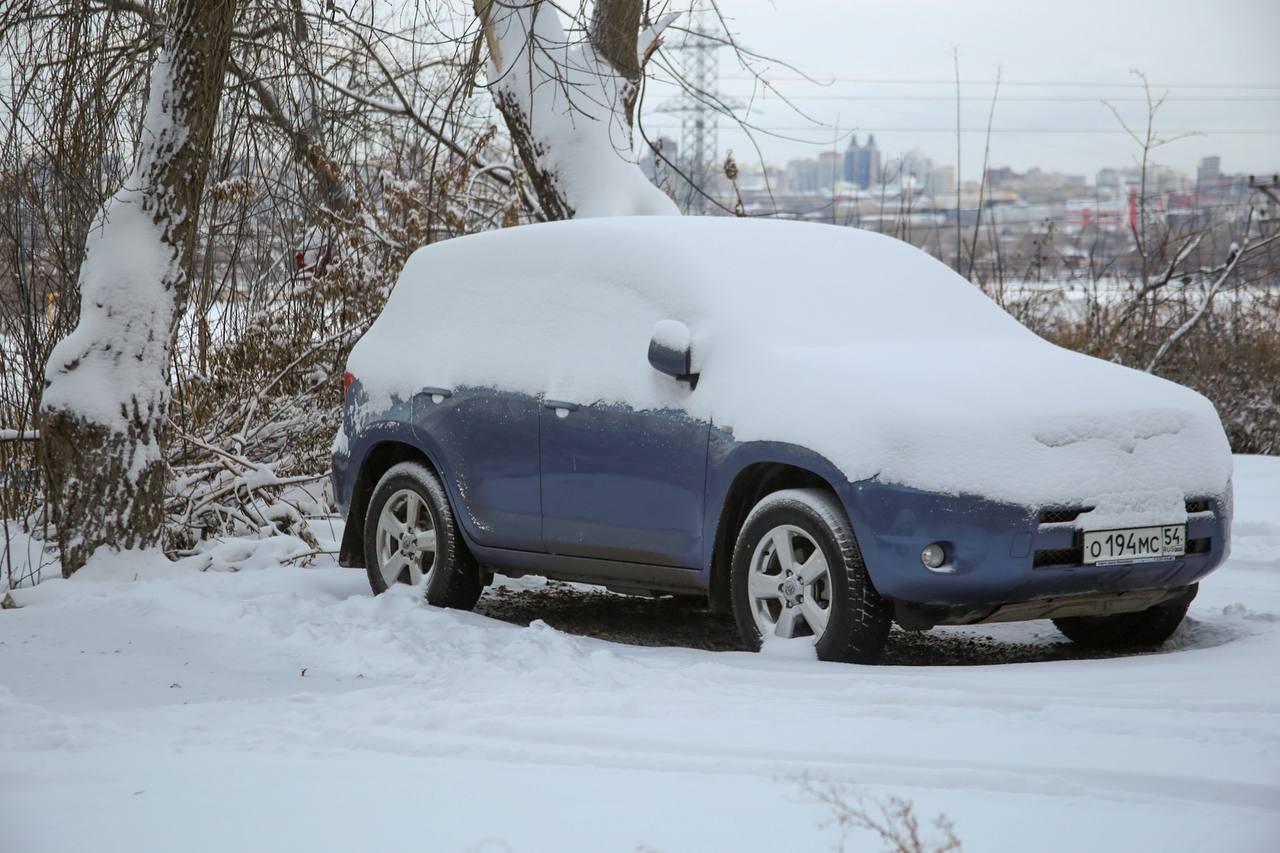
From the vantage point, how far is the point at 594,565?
22.3 feet

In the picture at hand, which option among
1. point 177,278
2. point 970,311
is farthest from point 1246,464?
point 177,278

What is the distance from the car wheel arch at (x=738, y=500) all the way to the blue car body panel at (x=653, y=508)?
1.1 inches

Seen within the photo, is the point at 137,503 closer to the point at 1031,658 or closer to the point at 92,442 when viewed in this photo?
the point at 92,442

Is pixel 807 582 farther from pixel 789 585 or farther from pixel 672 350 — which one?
pixel 672 350

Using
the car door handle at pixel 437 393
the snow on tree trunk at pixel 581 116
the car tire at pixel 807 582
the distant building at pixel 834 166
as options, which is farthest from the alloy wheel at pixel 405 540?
the distant building at pixel 834 166

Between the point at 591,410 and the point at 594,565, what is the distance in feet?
2.37

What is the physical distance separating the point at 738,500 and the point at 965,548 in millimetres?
1104

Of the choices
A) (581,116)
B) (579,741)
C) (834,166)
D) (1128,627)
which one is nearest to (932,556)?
(1128,627)

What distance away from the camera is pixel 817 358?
5.98 meters

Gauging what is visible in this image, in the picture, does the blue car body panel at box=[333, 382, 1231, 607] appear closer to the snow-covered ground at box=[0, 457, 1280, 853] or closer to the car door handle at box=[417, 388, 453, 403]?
the car door handle at box=[417, 388, 453, 403]

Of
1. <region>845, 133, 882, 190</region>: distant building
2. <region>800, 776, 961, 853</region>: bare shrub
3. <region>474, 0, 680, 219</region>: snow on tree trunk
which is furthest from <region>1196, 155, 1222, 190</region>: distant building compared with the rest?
<region>800, 776, 961, 853</region>: bare shrub

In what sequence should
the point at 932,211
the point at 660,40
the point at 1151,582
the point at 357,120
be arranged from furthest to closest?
the point at 932,211
the point at 357,120
the point at 660,40
the point at 1151,582

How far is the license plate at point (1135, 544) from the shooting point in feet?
18.5

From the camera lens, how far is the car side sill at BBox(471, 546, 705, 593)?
6463 millimetres
